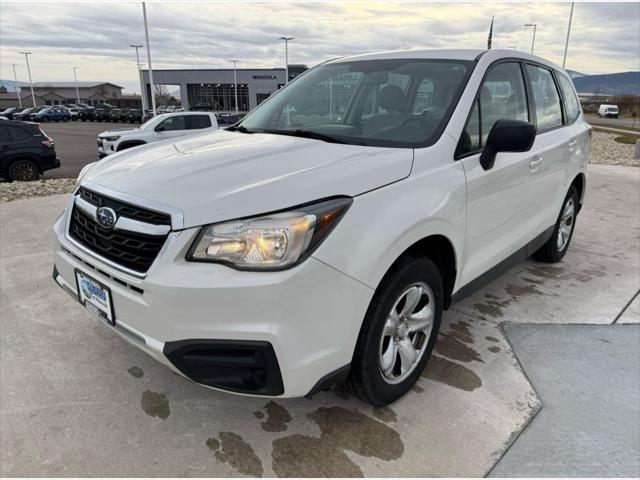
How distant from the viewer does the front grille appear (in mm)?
1995

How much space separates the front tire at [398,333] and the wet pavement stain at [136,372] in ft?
4.12

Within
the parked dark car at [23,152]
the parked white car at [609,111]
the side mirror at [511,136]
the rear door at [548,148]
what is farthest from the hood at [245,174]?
the parked white car at [609,111]

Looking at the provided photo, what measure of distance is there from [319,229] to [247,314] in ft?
1.40

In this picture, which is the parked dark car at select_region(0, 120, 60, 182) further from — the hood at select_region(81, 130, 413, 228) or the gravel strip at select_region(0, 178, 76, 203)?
the hood at select_region(81, 130, 413, 228)

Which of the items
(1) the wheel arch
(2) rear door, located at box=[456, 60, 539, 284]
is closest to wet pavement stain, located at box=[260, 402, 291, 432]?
(1) the wheel arch

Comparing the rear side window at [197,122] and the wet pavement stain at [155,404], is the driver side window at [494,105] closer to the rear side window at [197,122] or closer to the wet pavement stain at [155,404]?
the wet pavement stain at [155,404]

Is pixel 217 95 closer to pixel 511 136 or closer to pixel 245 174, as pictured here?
pixel 511 136

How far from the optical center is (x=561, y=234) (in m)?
4.67

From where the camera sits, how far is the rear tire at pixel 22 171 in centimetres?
1067

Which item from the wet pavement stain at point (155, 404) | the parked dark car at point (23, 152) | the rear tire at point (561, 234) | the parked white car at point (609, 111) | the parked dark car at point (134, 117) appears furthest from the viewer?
the parked white car at point (609, 111)

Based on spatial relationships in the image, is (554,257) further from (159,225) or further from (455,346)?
(159,225)

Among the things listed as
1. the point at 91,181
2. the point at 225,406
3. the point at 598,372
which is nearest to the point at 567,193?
the point at 598,372

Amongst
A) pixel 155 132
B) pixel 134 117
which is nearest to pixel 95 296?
pixel 155 132

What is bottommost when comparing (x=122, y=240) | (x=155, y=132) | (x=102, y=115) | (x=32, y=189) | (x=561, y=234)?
(x=102, y=115)
